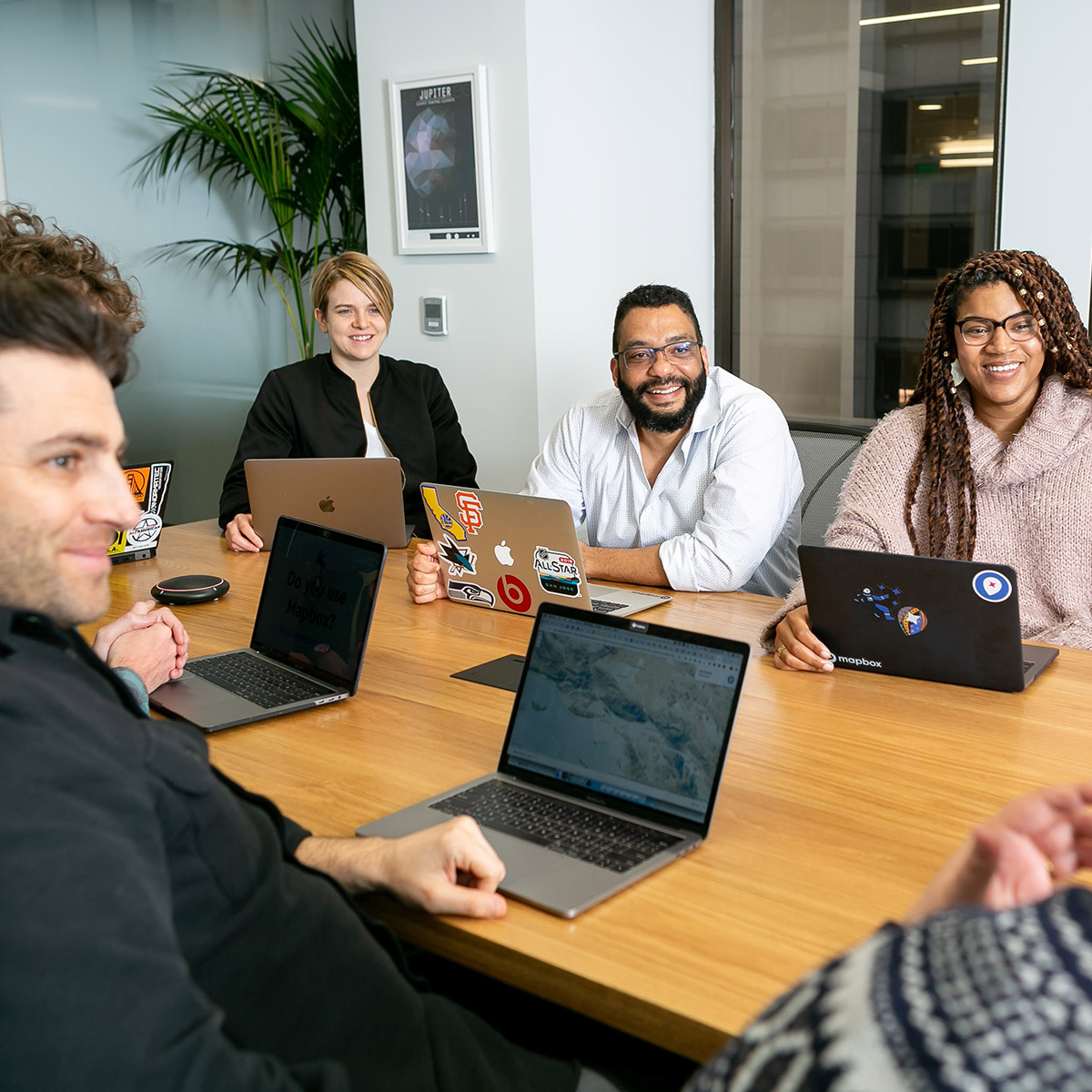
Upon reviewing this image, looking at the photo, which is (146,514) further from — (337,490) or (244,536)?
(337,490)

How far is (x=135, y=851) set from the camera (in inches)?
31.2

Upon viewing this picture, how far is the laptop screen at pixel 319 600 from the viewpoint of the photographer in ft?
5.73

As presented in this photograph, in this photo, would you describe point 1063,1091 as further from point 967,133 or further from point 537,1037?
point 967,133

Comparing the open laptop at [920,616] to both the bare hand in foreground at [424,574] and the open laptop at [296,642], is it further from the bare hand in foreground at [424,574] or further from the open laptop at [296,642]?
the bare hand in foreground at [424,574]

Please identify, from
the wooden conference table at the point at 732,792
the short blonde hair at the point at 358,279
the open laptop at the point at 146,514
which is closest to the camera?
the wooden conference table at the point at 732,792

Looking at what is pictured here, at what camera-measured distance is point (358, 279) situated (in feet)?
10.6

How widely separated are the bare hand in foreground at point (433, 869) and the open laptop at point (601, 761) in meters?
0.04

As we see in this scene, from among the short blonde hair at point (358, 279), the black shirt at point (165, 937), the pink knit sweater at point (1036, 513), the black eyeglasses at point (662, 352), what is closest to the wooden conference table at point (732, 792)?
the black shirt at point (165, 937)

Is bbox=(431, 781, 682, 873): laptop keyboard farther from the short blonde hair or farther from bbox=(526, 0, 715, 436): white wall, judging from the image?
bbox=(526, 0, 715, 436): white wall

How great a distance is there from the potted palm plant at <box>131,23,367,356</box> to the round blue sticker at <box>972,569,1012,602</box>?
11.0ft

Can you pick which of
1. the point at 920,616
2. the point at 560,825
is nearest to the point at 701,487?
the point at 920,616

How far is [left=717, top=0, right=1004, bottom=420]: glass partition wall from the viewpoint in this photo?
358cm

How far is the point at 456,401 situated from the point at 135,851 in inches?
130

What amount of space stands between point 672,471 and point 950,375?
25.7 inches
